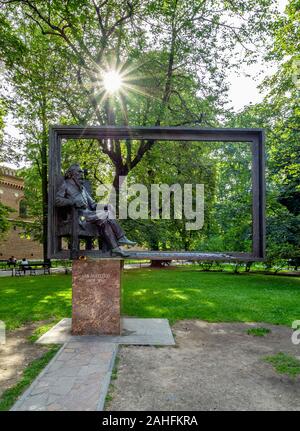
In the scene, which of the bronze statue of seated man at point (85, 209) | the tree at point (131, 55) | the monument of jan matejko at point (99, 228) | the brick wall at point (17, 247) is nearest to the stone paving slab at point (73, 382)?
the monument of jan matejko at point (99, 228)

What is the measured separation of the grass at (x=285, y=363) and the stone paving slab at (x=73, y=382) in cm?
278

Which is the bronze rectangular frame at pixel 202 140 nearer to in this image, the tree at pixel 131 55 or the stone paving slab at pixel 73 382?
the stone paving slab at pixel 73 382

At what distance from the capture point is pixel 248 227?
1784 cm

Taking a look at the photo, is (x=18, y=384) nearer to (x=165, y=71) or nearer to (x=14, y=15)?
(x=165, y=71)

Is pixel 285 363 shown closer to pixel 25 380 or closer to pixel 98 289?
pixel 98 289

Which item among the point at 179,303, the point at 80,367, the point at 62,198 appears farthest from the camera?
the point at 179,303

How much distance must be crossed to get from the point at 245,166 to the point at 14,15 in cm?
1531

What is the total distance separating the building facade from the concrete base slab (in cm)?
2823

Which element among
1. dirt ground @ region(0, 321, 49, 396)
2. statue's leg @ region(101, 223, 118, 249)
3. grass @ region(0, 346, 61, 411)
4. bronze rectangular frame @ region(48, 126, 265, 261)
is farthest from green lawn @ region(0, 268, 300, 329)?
bronze rectangular frame @ region(48, 126, 265, 261)

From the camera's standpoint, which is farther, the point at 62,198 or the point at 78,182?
the point at 78,182

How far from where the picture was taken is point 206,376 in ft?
15.1

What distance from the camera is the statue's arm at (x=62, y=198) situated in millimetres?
5836

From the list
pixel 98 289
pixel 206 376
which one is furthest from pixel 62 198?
pixel 206 376

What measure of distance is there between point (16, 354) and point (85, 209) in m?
3.04
